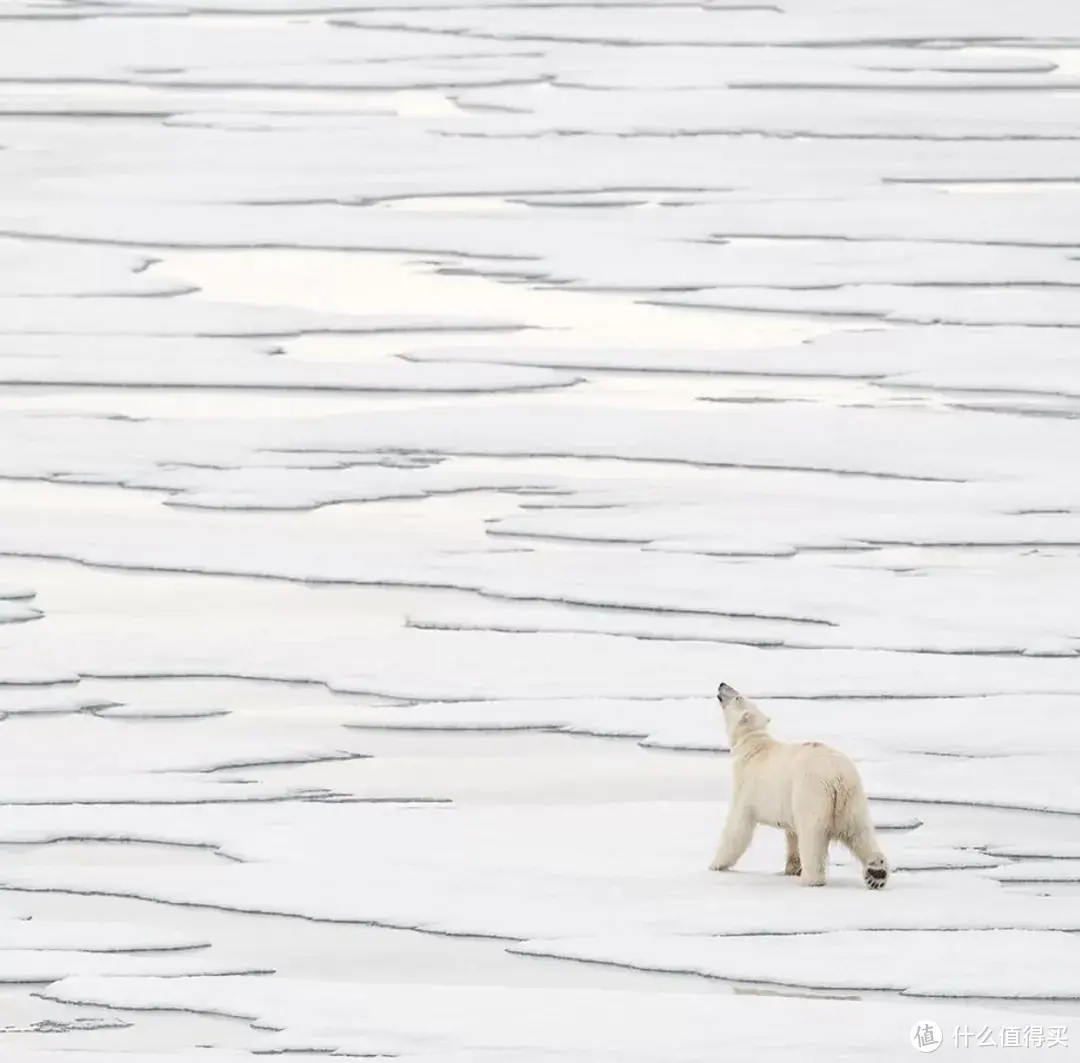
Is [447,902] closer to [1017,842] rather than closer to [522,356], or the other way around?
[1017,842]

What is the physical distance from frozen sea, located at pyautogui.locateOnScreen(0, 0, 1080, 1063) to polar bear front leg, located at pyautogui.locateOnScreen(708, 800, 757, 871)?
0.08ft

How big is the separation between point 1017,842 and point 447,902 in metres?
0.47

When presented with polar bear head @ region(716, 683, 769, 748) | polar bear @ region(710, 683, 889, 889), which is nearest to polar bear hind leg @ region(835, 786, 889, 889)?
polar bear @ region(710, 683, 889, 889)

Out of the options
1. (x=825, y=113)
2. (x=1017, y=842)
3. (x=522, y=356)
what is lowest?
(x=1017, y=842)

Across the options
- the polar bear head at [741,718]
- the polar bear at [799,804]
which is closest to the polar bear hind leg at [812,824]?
the polar bear at [799,804]

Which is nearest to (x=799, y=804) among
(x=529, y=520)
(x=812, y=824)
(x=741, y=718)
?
(x=812, y=824)

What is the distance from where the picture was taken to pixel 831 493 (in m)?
2.59

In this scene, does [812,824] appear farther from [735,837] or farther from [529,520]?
[529,520]

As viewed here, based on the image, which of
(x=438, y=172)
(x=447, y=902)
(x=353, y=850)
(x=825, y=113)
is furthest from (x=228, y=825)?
(x=825, y=113)
